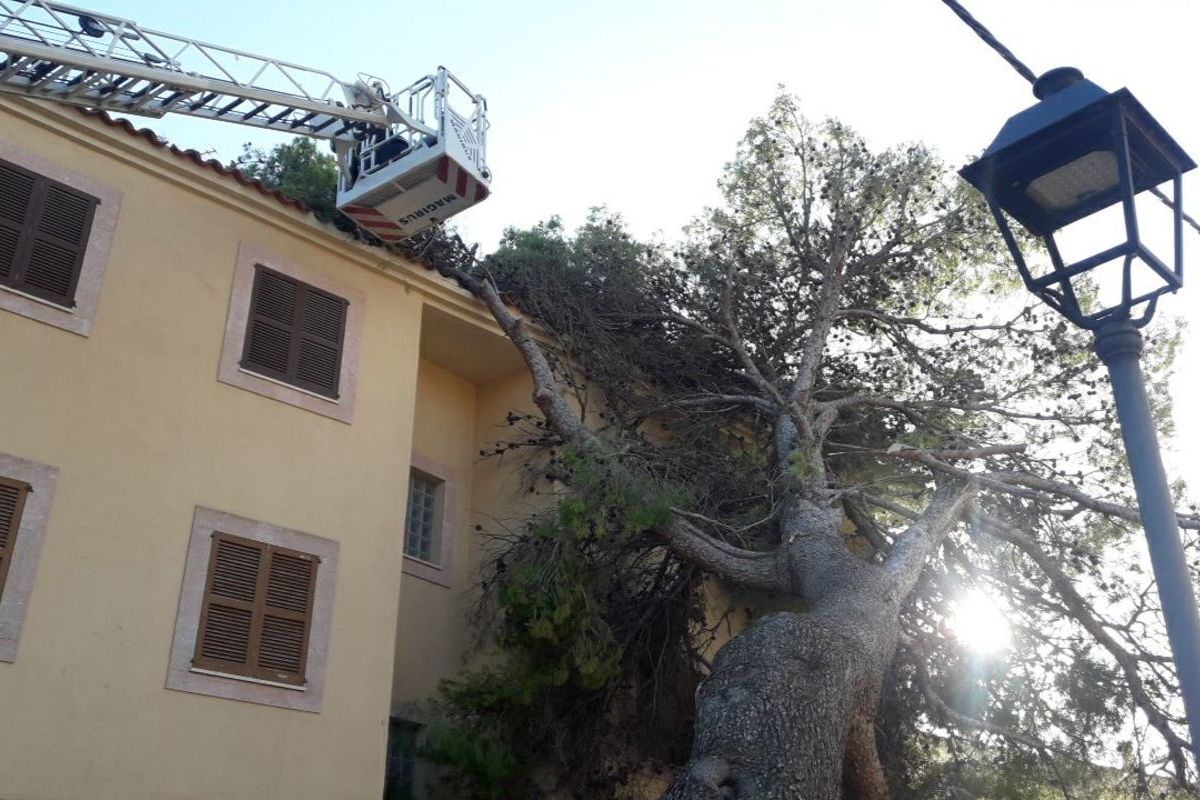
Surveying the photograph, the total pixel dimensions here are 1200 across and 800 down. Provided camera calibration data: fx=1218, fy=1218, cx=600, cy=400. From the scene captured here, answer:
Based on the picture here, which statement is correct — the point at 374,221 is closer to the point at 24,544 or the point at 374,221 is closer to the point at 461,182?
the point at 461,182

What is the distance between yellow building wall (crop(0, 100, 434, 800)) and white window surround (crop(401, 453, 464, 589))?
140 cm

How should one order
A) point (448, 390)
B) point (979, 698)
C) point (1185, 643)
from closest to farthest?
point (1185, 643) → point (979, 698) → point (448, 390)

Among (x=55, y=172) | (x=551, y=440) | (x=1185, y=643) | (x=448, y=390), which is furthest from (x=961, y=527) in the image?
(x=55, y=172)

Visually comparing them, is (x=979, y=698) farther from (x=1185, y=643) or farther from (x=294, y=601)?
(x=1185, y=643)

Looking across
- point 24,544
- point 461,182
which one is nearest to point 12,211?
point 24,544

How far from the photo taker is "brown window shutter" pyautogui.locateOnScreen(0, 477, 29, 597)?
898 cm

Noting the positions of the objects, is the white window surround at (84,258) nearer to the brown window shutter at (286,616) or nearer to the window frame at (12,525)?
the window frame at (12,525)

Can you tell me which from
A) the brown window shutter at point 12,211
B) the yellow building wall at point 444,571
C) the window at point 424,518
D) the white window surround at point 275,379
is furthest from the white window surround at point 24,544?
the window at point 424,518

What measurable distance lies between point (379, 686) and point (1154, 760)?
682cm

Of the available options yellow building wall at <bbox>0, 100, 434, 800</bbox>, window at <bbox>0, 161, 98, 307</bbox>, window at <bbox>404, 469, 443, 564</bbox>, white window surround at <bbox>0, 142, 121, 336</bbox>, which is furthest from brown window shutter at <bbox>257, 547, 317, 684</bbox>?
window at <bbox>0, 161, 98, 307</bbox>

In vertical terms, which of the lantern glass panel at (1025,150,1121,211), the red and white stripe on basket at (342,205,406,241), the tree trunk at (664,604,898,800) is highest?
the red and white stripe on basket at (342,205,406,241)

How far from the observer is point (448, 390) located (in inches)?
569

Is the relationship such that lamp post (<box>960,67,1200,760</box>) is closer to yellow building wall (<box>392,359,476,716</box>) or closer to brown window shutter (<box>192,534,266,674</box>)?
brown window shutter (<box>192,534,266,674</box>)

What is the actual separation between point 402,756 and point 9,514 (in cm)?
479
